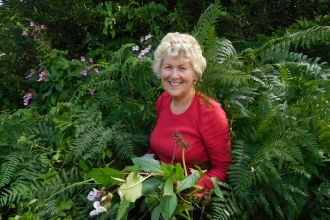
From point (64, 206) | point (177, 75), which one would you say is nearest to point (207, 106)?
point (177, 75)

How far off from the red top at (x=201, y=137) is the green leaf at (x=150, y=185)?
9.6 inches

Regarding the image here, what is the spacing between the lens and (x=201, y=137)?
2.67 m

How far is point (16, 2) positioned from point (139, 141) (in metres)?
2.93

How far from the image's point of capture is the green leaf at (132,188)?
224 centimetres

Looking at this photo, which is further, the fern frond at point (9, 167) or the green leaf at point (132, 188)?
the fern frond at point (9, 167)

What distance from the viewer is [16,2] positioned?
5.14m

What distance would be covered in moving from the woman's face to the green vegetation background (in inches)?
12.4

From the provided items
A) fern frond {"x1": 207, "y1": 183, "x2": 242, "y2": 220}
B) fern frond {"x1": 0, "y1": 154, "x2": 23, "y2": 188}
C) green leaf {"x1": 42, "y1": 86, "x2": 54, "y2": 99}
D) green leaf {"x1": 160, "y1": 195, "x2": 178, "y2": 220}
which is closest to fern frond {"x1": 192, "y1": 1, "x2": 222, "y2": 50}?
fern frond {"x1": 207, "y1": 183, "x2": 242, "y2": 220}

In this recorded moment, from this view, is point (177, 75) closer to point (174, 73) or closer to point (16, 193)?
point (174, 73)

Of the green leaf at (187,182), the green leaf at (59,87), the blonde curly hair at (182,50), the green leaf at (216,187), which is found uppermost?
the blonde curly hair at (182,50)

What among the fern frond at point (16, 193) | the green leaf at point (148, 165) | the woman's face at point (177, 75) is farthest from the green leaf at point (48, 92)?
the green leaf at point (148, 165)

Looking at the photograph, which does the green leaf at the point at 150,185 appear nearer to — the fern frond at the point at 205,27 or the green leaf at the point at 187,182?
the green leaf at the point at 187,182

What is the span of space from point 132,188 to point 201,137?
61 centimetres

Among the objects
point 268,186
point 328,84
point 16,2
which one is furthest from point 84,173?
point 16,2
